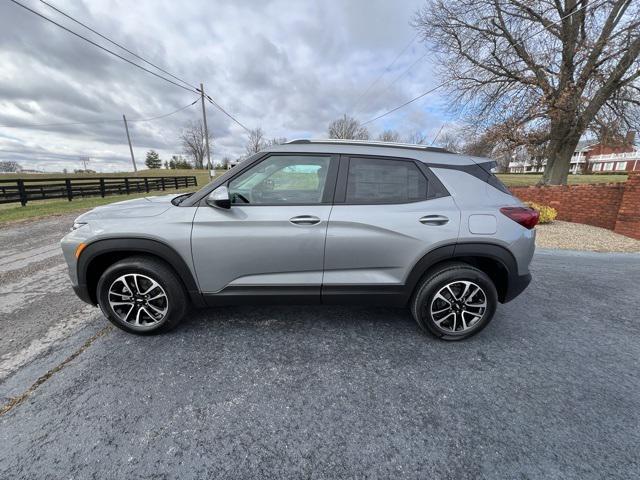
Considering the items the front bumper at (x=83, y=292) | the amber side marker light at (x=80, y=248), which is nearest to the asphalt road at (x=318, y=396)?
the front bumper at (x=83, y=292)

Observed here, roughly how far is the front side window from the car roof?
92mm

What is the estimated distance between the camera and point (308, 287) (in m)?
2.55

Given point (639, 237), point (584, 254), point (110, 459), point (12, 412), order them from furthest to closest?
point (639, 237), point (584, 254), point (12, 412), point (110, 459)

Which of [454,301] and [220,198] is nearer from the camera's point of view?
[220,198]

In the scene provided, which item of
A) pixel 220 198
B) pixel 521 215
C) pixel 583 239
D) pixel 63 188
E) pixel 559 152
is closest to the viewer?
pixel 220 198

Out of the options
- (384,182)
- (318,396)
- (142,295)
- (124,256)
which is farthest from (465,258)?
(124,256)

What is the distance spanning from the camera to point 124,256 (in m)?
2.60

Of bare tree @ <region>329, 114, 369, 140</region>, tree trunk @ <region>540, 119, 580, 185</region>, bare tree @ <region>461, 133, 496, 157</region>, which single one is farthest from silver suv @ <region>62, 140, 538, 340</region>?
bare tree @ <region>329, 114, 369, 140</region>

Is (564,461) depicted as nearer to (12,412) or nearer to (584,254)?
(12,412)

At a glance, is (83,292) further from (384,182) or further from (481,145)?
(481,145)

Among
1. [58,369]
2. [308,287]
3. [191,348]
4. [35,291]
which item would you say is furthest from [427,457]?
[35,291]

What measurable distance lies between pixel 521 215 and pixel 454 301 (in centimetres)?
97

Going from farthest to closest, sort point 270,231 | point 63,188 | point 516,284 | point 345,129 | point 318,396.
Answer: point 345,129, point 63,188, point 516,284, point 270,231, point 318,396

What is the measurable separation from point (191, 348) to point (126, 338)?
701 mm
